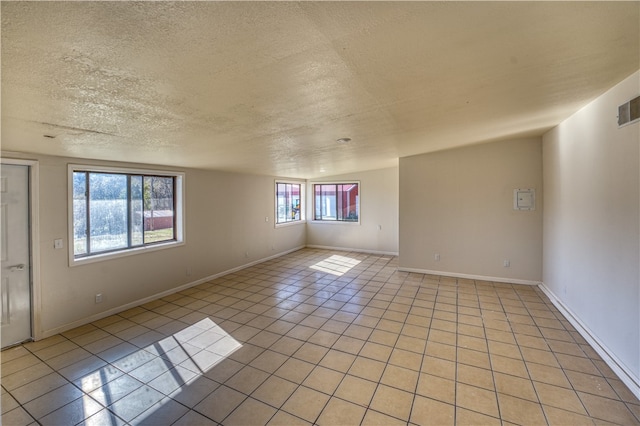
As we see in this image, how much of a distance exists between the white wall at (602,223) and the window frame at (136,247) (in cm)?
548

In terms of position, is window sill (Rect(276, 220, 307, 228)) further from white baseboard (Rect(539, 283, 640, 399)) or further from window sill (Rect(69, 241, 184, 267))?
white baseboard (Rect(539, 283, 640, 399))

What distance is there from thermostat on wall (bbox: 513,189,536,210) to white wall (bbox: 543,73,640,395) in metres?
0.80

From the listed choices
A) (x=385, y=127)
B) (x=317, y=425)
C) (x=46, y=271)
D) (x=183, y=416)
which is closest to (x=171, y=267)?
(x=46, y=271)

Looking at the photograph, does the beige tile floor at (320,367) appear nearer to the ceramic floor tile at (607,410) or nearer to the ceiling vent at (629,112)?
the ceramic floor tile at (607,410)

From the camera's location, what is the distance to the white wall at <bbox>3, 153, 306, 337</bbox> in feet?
10.8

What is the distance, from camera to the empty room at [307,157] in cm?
130

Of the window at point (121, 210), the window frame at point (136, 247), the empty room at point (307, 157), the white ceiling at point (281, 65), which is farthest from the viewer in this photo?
the window at point (121, 210)

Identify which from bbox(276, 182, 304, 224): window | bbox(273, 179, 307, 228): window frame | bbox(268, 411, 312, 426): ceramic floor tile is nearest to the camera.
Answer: bbox(268, 411, 312, 426): ceramic floor tile

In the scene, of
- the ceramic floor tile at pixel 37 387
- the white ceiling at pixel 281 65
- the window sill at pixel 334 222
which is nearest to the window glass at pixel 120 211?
the white ceiling at pixel 281 65

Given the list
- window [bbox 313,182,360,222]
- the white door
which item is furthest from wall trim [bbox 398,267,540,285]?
the white door

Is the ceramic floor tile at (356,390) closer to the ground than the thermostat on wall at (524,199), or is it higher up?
closer to the ground

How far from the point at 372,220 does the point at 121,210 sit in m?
5.68

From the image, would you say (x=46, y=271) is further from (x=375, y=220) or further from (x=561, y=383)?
(x=375, y=220)

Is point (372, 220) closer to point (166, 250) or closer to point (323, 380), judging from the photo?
point (166, 250)
